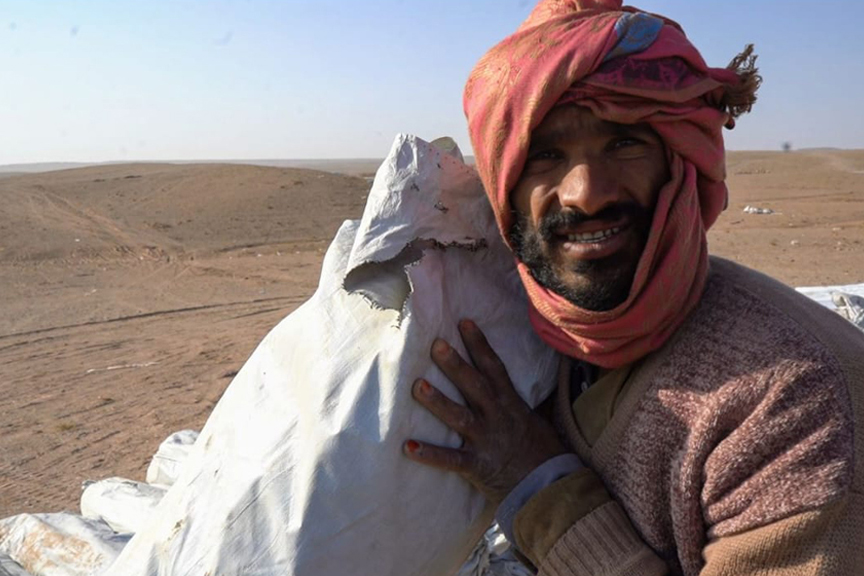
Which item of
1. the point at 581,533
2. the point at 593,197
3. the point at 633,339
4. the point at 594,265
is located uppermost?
the point at 593,197

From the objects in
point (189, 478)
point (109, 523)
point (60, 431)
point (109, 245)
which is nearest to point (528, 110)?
point (189, 478)

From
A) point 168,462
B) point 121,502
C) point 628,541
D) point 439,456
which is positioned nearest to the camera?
point 628,541

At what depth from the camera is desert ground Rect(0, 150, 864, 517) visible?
17.5 feet

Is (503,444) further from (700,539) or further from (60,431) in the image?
(60,431)

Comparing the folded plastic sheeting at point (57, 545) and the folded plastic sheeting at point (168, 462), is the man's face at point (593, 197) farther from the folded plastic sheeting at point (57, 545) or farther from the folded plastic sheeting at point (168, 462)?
the folded plastic sheeting at point (168, 462)

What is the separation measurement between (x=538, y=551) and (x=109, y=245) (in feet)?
41.4

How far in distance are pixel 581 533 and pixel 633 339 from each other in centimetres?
37

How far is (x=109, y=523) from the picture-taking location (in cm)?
311

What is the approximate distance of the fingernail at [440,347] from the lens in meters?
1.69

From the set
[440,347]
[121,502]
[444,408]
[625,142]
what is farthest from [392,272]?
[121,502]

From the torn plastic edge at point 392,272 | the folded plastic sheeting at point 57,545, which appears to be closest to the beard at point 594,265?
the torn plastic edge at point 392,272

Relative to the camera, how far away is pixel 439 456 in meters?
1.64

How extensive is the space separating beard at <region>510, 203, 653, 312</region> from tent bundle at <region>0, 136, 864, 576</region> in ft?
0.67

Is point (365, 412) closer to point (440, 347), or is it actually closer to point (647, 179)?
point (440, 347)
